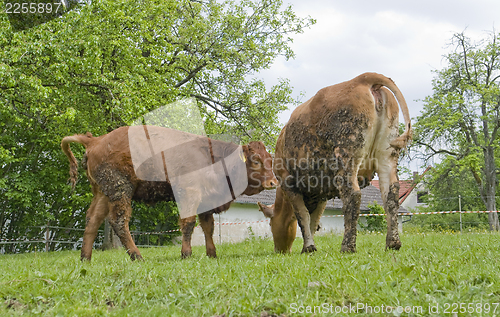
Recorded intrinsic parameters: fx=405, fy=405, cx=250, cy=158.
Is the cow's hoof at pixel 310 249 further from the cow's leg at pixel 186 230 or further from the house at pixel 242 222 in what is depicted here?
the house at pixel 242 222

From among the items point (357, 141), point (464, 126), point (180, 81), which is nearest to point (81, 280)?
point (357, 141)

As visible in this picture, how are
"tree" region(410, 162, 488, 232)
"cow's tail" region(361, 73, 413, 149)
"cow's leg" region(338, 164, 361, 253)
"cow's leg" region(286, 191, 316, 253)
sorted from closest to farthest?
"cow's leg" region(338, 164, 361, 253), "cow's tail" region(361, 73, 413, 149), "cow's leg" region(286, 191, 316, 253), "tree" region(410, 162, 488, 232)

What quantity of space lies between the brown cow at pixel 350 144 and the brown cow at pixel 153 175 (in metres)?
1.24

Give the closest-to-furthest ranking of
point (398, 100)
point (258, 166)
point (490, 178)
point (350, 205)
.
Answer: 1. point (350, 205)
2. point (398, 100)
3. point (258, 166)
4. point (490, 178)

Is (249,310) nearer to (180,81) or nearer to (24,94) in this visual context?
(24,94)

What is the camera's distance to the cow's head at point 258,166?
7.61m

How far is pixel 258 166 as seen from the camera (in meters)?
7.64

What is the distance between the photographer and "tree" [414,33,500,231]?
27808 mm

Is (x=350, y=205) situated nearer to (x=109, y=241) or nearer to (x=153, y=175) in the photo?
(x=153, y=175)

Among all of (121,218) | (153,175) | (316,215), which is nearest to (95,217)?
(121,218)

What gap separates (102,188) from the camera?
22.3 feet

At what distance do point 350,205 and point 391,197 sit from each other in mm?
676

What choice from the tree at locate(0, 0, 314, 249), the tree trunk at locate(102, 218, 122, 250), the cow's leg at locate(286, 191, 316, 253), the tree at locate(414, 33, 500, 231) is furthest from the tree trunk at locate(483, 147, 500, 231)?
the cow's leg at locate(286, 191, 316, 253)

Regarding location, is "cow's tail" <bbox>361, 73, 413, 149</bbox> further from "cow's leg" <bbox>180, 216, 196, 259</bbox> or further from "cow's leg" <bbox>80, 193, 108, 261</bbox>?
"cow's leg" <bbox>80, 193, 108, 261</bbox>
